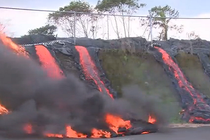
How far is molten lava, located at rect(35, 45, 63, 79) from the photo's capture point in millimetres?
13962

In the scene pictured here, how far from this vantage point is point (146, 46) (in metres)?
18.4

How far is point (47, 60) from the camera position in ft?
48.1

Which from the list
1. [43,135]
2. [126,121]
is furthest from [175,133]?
[43,135]

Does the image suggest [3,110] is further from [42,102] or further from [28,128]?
[42,102]

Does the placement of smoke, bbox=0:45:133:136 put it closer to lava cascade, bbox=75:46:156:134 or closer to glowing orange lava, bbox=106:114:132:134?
glowing orange lava, bbox=106:114:132:134

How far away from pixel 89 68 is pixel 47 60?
1.92 m

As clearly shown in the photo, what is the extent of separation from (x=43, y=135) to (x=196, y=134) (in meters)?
4.66

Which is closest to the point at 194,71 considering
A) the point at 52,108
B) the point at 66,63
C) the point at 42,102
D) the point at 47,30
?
the point at 66,63

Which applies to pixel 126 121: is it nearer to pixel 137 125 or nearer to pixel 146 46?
pixel 137 125

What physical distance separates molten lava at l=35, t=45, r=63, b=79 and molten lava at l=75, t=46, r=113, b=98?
1425 mm

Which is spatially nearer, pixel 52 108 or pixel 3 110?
pixel 3 110

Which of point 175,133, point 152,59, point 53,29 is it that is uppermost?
point 53,29

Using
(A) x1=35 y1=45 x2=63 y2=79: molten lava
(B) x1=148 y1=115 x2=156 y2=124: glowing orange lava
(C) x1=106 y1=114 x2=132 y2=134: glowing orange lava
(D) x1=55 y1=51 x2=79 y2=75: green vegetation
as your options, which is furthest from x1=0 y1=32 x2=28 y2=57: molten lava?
(B) x1=148 y1=115 x2=156 y2=124: glowing orange lava

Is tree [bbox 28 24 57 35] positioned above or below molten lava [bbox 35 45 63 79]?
above
